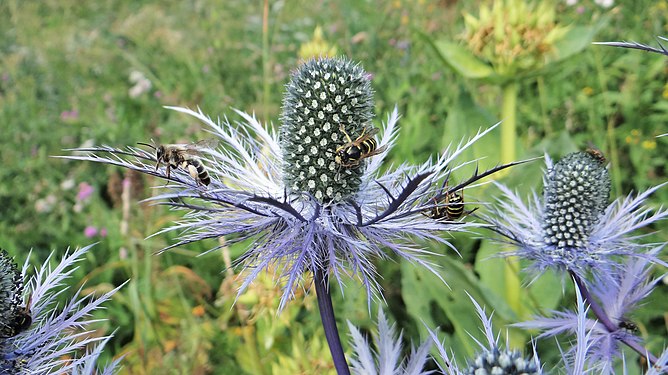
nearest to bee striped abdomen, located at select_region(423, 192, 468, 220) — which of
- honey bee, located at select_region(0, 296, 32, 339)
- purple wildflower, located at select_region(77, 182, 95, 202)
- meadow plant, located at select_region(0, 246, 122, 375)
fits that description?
meadow plant, located at select_region(0, 246, 122, 375)

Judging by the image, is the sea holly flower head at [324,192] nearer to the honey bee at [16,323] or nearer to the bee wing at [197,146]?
the bee wing at [197,146]

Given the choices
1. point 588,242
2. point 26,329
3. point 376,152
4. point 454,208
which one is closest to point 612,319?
point 588,242

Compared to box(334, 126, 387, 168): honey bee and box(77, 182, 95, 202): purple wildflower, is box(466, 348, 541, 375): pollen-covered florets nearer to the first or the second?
box(334, 126, 387, 168): honey bee

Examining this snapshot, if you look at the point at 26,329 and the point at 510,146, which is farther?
the point at 510,146

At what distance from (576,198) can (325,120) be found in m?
0.53

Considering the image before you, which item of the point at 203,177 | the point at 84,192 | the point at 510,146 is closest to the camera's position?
the point at 203,177

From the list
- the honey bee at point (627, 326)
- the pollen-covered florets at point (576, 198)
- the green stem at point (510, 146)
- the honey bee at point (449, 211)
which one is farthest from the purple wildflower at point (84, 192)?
the honey bee at point (627, 326)

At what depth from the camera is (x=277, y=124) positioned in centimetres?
258

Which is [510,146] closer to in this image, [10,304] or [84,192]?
[10,304]

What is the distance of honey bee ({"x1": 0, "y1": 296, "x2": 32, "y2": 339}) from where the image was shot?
91cm

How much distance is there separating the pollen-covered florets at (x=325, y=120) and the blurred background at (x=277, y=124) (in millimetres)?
212

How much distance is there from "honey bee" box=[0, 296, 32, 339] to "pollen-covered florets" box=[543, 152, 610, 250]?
0.97 metres

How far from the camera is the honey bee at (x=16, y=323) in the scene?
0.91 metres

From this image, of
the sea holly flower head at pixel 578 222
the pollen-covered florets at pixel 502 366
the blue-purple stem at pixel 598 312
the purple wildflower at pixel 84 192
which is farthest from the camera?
the purple wildflower at pixel 84 192
